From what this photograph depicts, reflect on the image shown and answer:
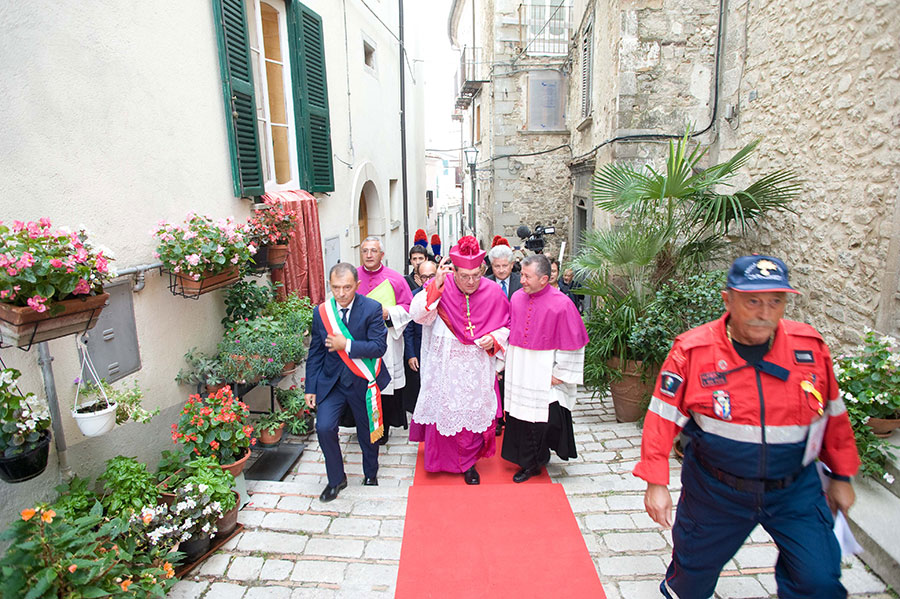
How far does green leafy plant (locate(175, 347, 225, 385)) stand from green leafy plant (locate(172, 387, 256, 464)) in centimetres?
46

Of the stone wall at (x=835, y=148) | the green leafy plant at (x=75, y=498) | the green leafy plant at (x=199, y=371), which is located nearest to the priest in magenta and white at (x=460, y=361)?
the green leafy plant at (x=199, y=371)

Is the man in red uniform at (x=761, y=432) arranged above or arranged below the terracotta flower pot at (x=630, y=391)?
above

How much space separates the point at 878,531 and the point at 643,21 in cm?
704

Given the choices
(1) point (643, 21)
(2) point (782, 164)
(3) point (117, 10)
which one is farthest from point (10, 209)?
(1) point (643, 21)

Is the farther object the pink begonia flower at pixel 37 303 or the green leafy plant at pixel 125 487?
the green leafy plant at pixel 125 487

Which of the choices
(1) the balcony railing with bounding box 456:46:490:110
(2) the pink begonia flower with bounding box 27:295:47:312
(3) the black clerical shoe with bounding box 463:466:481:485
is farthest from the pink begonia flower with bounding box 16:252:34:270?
(1) the balcony railing with bounding box 456:46:490:110

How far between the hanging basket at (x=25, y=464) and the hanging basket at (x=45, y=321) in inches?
20.5

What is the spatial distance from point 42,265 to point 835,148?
572 centimetres

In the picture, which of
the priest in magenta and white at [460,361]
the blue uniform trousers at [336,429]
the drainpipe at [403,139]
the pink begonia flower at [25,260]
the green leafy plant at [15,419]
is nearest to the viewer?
the pink begonia flower at [25,260]

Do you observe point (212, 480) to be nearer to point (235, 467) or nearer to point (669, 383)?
point (235, 467)

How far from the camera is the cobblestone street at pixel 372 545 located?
2.84 metres

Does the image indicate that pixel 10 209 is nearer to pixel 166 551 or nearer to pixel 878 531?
pixel 166 551

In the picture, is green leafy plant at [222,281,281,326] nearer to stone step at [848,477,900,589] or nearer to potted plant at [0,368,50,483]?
potted plant at [0,368,50,483]

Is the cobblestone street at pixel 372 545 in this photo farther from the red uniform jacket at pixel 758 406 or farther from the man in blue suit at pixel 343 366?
the red uniform jacket at pixel 758 406
